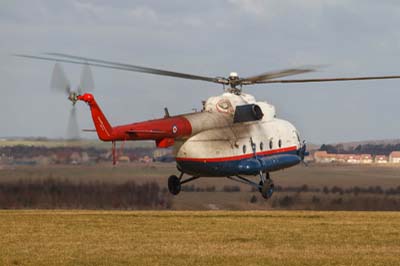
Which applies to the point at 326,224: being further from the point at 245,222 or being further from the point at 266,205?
the point at 266,205

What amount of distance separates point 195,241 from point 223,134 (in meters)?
12.5

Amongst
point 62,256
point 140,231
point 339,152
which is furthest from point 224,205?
point 62,256

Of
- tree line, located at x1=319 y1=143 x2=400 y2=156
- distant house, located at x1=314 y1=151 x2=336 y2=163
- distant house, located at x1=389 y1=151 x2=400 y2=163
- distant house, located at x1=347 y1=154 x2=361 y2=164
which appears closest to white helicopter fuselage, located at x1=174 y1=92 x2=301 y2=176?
distant house, located at x1=314 y1=151 x2=336 y2=163

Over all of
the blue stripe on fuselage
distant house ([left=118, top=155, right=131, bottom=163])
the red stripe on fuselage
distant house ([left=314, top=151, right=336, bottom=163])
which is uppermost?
distant house ([left=314, top=151, right=336, bottom=163])

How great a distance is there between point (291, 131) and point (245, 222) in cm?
905

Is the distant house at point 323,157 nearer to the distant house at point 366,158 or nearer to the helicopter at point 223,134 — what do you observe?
the distant house at point 366,158

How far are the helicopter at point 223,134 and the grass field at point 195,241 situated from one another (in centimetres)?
286

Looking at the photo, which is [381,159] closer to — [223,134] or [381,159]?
[381,159]

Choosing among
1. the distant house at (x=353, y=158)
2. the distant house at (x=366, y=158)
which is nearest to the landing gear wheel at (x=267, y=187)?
A: the distant house at (x=353, y=158)

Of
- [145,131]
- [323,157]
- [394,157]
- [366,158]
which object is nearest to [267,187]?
[145,131]

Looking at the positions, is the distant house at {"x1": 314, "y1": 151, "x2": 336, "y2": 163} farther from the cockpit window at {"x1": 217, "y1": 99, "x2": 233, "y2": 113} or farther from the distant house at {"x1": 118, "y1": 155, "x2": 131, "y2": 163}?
the cockpit window at {"x1": 217, "y1": 99, "x2": 233, "y2": 113}

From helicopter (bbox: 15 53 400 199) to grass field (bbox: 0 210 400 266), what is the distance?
2863mm

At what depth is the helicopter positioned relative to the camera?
1754 inches

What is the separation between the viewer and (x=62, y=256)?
31812 mm
